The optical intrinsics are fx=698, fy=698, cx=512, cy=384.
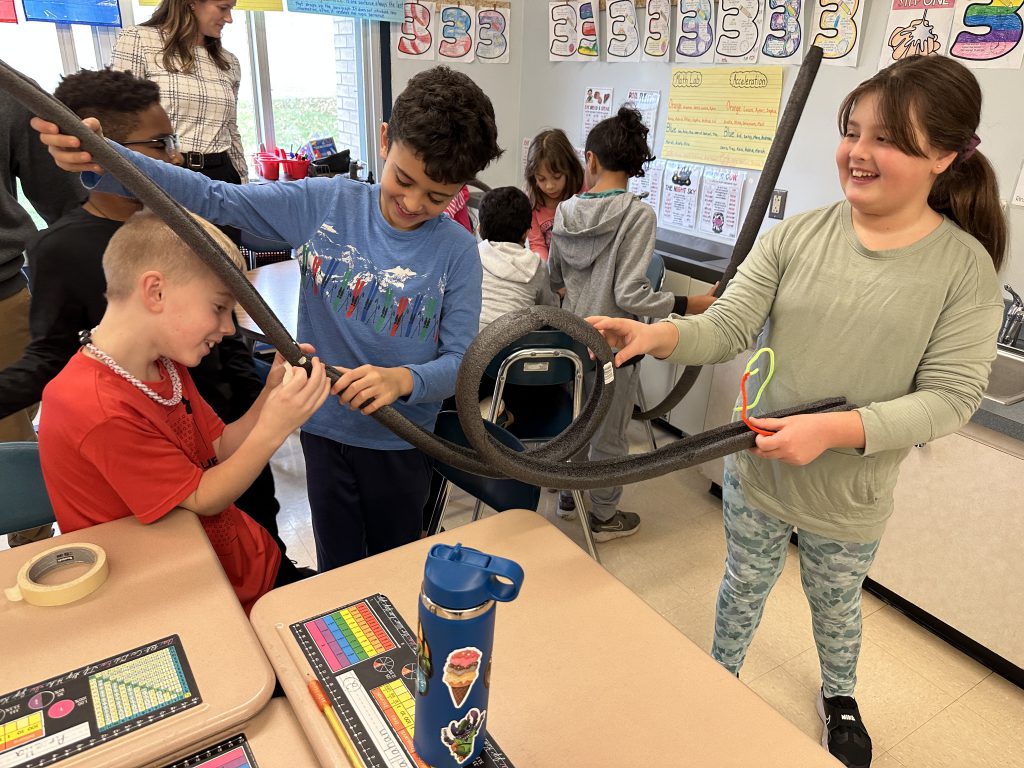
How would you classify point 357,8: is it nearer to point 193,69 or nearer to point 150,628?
point 193,69

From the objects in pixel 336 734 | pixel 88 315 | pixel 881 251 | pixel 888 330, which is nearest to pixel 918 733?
pixel 888 330

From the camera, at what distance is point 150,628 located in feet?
2.99

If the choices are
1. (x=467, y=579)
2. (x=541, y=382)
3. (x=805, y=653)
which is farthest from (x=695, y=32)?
(x=467, y=579)

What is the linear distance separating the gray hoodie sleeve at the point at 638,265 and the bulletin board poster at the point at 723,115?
955 millimetres

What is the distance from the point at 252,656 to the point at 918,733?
5.69 feet

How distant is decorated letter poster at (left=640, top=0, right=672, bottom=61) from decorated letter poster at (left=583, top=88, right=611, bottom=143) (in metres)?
0.32

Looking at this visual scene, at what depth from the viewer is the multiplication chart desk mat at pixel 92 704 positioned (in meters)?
0.75

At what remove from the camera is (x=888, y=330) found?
121 centimetres

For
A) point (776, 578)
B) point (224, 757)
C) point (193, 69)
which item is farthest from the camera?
point (193, 69)

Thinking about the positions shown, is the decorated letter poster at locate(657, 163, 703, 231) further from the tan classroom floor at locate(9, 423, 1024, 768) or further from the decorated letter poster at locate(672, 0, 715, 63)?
the tan classroom floor at locate(9, 423, 1024, 768)

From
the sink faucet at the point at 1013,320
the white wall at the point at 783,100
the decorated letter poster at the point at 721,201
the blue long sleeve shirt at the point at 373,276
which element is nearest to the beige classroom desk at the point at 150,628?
the blue long sleeve shirt at the point at 373,276

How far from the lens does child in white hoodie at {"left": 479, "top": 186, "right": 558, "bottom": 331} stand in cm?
236

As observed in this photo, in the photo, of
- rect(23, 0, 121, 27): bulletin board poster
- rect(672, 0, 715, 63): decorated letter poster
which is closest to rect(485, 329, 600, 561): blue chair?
rect(672, 0, 715, 63): decorated letter poster

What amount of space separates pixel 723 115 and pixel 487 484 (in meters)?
2.14
